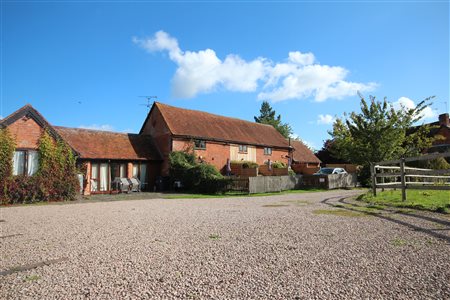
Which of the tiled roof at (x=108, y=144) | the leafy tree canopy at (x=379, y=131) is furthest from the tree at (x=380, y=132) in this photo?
the tiled roof at (x=108, y=144)

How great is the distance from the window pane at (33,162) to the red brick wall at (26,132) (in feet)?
1.33

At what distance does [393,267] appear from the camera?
14.9 feet

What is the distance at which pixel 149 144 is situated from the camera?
2984 centimetres

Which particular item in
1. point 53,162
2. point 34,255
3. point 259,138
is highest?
point 259,138

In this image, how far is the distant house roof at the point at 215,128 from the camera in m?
30.3

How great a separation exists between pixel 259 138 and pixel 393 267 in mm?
33515

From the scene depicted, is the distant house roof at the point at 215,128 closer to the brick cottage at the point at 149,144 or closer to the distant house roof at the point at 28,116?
the brick cottage at the point at 149,144

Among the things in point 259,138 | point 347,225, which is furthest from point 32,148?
point 259,138

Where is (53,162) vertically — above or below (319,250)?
above

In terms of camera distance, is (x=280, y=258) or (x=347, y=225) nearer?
(x=280, y=258)

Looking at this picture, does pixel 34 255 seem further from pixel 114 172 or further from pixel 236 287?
pixel 114 172

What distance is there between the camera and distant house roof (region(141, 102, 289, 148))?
3028 cm

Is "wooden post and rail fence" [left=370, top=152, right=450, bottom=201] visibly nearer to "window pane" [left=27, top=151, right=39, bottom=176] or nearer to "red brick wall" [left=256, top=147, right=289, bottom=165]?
"window pane" [left=27, top=151, right=39, bottom=176]

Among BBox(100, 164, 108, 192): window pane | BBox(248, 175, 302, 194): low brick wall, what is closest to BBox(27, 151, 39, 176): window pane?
BBox(100, 164, 108, 192): window pane
